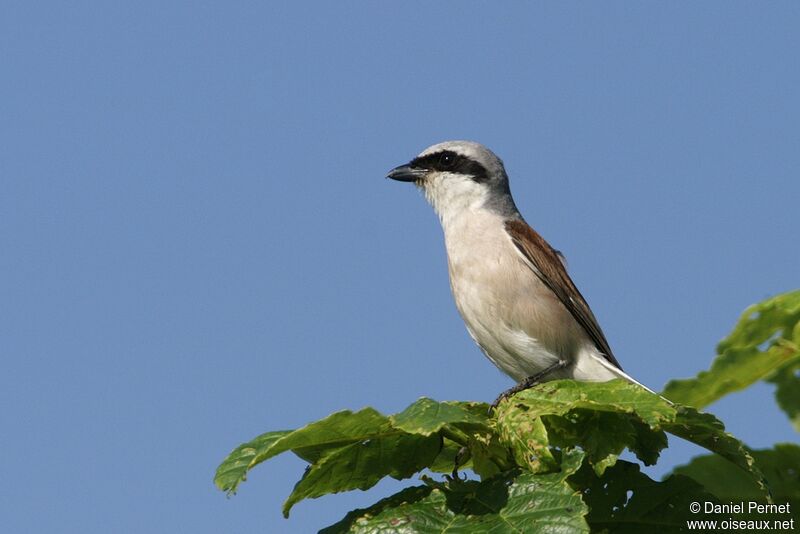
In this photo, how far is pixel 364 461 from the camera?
3248 millimetres

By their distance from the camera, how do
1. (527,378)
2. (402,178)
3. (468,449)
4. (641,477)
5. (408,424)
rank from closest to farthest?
(408,424) < (641,477) < (468,449) < (527,378) < (402,178)

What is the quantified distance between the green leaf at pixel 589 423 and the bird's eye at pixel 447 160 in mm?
5020

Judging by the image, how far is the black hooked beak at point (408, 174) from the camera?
8.14 meters

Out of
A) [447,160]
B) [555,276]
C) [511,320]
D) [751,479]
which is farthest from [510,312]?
[751,479]

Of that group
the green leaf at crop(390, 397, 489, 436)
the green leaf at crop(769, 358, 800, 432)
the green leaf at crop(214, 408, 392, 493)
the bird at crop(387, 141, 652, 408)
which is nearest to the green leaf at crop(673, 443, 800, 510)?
the green leaf at crop(769, 358, 800, 432)

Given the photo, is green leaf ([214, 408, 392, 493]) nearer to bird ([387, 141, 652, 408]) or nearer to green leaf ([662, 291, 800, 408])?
green leaf ([662, 291, 800, 408])

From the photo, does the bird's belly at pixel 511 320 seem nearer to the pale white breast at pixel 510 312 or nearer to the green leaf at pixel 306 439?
the pale white breast at pixel 510 312

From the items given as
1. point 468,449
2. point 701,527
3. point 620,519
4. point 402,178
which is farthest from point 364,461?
point 402,178

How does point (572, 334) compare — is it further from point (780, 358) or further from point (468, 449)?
point (780, 358)

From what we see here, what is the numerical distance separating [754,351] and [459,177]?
17.2ft

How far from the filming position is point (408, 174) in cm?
816

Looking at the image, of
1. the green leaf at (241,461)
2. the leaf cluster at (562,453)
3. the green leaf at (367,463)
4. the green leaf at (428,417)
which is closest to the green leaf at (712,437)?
the leaf cluster at (562,453)

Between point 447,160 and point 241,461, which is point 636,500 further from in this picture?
point 447,160

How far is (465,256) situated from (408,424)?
4063mm
